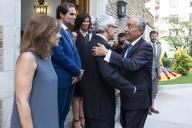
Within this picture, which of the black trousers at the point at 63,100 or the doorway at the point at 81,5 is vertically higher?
the doorway at the point at 81,5

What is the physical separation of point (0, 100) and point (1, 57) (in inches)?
20.0

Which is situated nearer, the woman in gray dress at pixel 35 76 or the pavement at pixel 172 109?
the woman in gray dress at pixel 35 76

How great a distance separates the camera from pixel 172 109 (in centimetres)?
1034

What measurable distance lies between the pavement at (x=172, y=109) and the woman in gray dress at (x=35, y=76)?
4668mm

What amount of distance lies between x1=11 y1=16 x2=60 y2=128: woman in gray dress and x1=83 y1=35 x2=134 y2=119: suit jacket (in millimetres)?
1190

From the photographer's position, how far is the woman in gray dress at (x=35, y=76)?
2967 mm

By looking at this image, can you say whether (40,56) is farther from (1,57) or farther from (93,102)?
(1,57)

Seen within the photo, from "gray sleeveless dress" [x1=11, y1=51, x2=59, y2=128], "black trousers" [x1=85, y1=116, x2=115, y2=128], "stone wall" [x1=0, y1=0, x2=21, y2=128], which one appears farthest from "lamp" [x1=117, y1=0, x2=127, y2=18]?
"gray sleeveless dress" [x1=11, y1=51, x2=59, y2=128]

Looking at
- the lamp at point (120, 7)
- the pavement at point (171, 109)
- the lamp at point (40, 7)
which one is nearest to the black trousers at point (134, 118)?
the pavement at point (171, 109)

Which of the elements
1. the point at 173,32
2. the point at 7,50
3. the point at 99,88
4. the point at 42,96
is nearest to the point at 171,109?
the point at 7,50

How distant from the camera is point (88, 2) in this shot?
882 centimetres

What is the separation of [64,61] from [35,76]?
1666 mm

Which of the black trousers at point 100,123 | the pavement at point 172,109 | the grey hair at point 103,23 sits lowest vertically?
the pavement at point 172,109

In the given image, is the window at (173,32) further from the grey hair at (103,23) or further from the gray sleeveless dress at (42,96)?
the gray sleeveless dress at (42,96)
